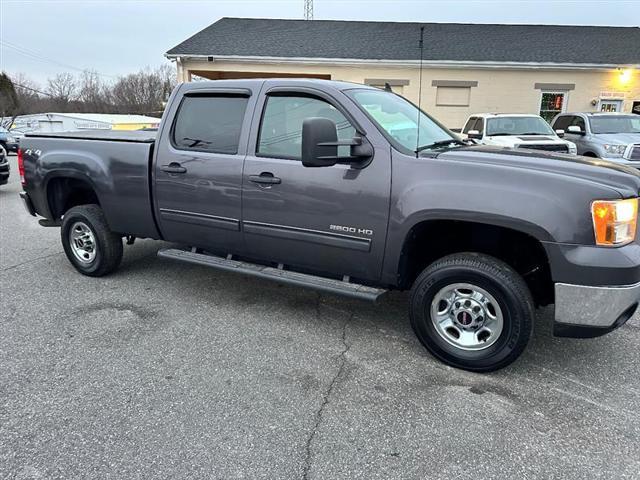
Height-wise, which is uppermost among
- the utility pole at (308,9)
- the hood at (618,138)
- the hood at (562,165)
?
the utility pole at (308,9)

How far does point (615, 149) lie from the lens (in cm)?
995

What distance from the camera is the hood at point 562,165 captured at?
9.54 feet

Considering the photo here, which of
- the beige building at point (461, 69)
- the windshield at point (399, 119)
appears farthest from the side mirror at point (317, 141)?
the beige building at point (461, 69)

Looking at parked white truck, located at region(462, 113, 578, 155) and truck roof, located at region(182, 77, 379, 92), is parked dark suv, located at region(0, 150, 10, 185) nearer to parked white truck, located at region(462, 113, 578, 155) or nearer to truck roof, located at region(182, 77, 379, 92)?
truck roof, located at region(182, 77, 379, 92)

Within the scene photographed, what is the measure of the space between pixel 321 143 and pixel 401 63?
16261 millimetres

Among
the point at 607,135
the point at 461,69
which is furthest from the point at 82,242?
the point at 461,69

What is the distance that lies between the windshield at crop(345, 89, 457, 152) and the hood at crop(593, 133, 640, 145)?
7653 millimetres

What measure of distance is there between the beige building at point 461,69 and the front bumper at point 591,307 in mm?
15984

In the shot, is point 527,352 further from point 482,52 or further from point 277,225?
point 482,52

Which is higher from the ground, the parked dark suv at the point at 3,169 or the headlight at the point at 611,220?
the headlight at the point at 611,220

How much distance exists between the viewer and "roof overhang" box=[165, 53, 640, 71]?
17781mm

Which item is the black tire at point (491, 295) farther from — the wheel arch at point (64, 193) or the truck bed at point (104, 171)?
the wheel arch at point (64, 193)

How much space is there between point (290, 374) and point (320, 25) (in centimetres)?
2131

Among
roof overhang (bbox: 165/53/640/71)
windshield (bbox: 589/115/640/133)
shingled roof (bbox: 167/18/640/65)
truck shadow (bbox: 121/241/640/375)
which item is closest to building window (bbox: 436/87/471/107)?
roof overhang (bbox: 165/53/640/71)
